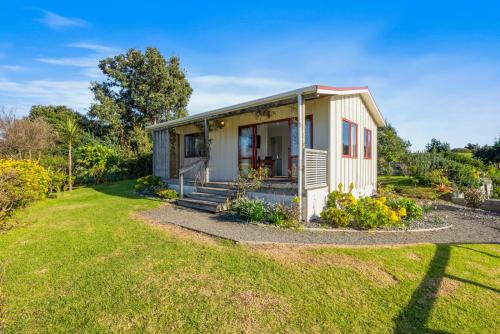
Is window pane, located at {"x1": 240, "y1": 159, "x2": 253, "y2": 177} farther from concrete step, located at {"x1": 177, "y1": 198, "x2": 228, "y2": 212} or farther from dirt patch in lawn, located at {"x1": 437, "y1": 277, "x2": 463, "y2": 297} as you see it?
dirt patch in lawn, located at {"x1": 437, "y1": 277, "x2": 463, "y2": 297}

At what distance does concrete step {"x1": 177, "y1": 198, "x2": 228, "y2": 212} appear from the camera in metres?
7.69

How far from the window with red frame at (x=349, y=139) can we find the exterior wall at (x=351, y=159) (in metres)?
0.17

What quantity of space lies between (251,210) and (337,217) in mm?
2200

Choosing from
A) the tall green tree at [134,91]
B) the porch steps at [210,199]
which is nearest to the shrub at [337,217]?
the porch steps at [210,199]

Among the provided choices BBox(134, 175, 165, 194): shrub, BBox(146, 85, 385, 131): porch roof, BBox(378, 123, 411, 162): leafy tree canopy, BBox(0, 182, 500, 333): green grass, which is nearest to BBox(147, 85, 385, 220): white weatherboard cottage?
BBox(146, 85, 385, 131): porch roof

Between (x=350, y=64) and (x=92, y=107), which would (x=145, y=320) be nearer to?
(x=350, y=64)

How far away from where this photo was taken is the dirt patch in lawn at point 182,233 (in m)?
5.09

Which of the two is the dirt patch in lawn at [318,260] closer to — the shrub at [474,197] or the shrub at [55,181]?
the shrub at [474,197]

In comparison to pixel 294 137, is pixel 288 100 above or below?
above

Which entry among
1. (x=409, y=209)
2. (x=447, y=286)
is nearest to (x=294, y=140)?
(x=409, y=209)

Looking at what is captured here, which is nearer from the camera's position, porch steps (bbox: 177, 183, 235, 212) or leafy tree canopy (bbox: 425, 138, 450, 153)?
porch steps (bbox: 177, 183, 235, 212)

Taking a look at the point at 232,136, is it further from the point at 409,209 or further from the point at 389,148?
the point at 389,148

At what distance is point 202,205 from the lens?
8094 mm

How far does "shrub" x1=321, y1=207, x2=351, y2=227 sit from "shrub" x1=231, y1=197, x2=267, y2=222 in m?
1.64
